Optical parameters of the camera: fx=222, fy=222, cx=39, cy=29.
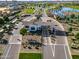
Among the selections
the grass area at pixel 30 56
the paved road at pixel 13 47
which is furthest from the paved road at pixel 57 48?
the paved road at pixel 13 47

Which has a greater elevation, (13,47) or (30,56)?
(13,47)

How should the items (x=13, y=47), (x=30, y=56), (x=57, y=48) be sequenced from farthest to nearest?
1. (x=13, y=47)
2. (x=57, y=48)
3. (x=30, y=56)

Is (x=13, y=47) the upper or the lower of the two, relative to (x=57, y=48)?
upper

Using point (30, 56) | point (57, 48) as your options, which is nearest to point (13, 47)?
point (30, 56)

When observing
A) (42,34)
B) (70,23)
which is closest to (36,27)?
(42,34)

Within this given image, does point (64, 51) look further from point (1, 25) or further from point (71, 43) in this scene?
point (1, 25)

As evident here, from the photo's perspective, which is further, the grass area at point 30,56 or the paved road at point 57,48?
the paved road at point 57,48

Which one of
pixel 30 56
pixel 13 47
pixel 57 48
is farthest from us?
pixel 13 47

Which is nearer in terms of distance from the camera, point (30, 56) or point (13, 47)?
point (30, 56)

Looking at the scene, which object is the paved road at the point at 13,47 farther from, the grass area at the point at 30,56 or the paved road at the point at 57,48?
the paved road at the point at 57,48

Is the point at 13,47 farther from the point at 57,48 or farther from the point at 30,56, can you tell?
the point at 57,48

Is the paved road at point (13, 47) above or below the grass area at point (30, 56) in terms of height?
above
